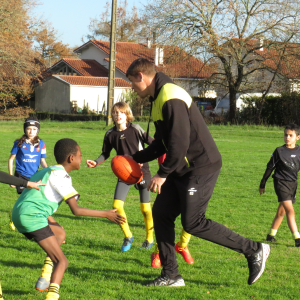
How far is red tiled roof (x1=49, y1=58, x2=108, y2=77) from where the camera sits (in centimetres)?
5331

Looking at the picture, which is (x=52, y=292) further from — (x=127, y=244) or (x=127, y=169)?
(x=127, y=244)

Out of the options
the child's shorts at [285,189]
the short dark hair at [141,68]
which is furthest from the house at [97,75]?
the short dark hair at [141,68]

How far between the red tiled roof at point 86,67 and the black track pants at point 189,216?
4983 centimetres

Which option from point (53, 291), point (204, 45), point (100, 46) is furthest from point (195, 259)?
point (100, 46)

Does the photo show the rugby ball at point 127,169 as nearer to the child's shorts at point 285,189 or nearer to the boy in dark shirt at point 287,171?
the boy in dark shirt at point 287,171

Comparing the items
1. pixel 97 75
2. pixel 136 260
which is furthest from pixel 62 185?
pixel 97 75

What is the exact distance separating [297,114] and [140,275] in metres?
29.1

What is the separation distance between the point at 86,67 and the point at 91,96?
28.0 ft

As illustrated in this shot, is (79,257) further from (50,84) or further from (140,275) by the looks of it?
(50,84)

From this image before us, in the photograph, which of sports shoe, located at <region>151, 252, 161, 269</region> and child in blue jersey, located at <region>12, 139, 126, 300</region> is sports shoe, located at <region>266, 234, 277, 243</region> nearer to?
sports shoe, located at <region>151, 252, 161, 269</region>

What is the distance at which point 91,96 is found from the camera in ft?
155

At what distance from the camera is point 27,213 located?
3.79m

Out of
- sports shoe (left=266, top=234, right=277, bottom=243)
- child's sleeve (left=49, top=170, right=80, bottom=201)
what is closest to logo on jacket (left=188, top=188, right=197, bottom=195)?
child's sleeve (left=49, top=170, right=80, bottom=201)

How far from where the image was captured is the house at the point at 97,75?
109 feet
